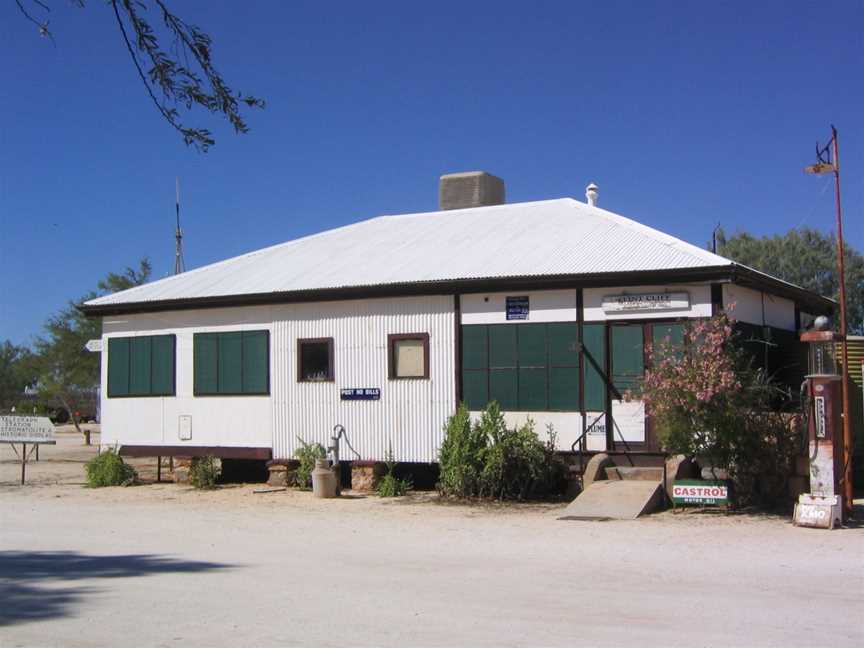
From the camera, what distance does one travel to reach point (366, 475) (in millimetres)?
19625

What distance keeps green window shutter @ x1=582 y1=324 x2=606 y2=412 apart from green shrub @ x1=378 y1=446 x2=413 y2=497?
386 cm

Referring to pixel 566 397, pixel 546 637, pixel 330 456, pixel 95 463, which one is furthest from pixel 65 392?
pixel 546 637

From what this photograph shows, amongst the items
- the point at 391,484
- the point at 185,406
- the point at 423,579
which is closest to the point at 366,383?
the point at 391,484

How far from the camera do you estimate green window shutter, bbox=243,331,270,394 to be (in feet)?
68.4

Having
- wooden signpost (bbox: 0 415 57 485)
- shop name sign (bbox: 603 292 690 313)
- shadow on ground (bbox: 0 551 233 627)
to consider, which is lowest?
shadow on ground (bbox: 0 551 233 627)

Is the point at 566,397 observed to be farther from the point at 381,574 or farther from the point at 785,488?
the point at 381,574

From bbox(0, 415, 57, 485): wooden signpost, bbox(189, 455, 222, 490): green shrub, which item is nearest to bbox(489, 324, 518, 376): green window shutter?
bbox(189, 455, 222, 490): green shrub

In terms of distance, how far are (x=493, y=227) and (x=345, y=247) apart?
3511mm

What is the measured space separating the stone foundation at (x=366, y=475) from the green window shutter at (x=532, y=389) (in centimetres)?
324

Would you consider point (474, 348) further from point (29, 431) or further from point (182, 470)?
point (29, 431)

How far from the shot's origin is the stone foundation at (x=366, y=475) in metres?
19.5

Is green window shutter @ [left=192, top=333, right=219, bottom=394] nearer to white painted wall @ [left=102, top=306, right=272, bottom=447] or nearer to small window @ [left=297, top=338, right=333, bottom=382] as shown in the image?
white painted wall @ [left=102, top=306, right=272, bottom=447]

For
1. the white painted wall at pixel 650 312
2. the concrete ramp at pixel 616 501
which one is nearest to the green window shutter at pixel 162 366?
the white painted wall at pixel 650 312

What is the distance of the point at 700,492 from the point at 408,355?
21.5 ft
